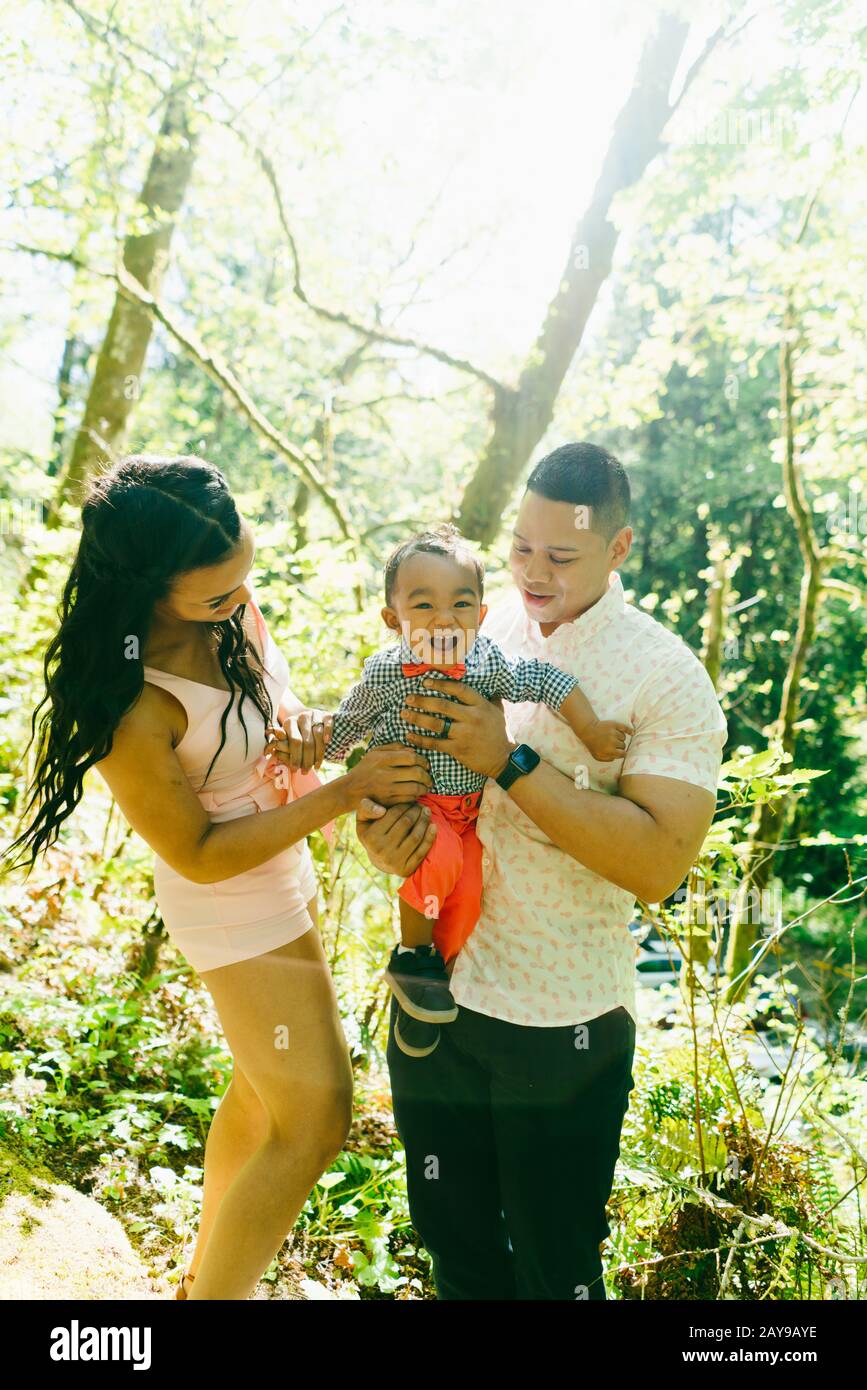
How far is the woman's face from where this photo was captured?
1766mm

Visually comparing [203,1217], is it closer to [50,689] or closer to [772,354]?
[50,689]

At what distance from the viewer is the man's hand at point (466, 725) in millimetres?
1677

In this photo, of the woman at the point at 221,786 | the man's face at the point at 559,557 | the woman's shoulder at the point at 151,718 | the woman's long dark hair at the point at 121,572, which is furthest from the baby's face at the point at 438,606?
the woman's shoulder at the point at 151,718

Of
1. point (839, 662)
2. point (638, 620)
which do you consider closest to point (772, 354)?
point (839, 662)

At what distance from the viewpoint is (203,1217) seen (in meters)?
2.17

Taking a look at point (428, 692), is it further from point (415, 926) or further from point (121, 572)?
point (121, 572)

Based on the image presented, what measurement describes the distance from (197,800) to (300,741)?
24 cm

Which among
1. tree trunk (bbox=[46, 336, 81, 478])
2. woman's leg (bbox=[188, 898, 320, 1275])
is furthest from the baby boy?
tree trunk (bbox=[46, 336, 81, 478])

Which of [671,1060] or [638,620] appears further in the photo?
[671,1060]

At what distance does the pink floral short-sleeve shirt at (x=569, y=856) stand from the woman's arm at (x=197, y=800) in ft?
0.73

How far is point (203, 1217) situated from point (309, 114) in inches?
248

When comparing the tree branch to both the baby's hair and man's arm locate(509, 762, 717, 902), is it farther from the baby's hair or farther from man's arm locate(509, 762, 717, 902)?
man's arm locate(509, 762, 717, 902)

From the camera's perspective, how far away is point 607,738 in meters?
1.68

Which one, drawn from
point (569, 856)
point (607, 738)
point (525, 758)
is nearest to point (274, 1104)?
point (569, 856)
